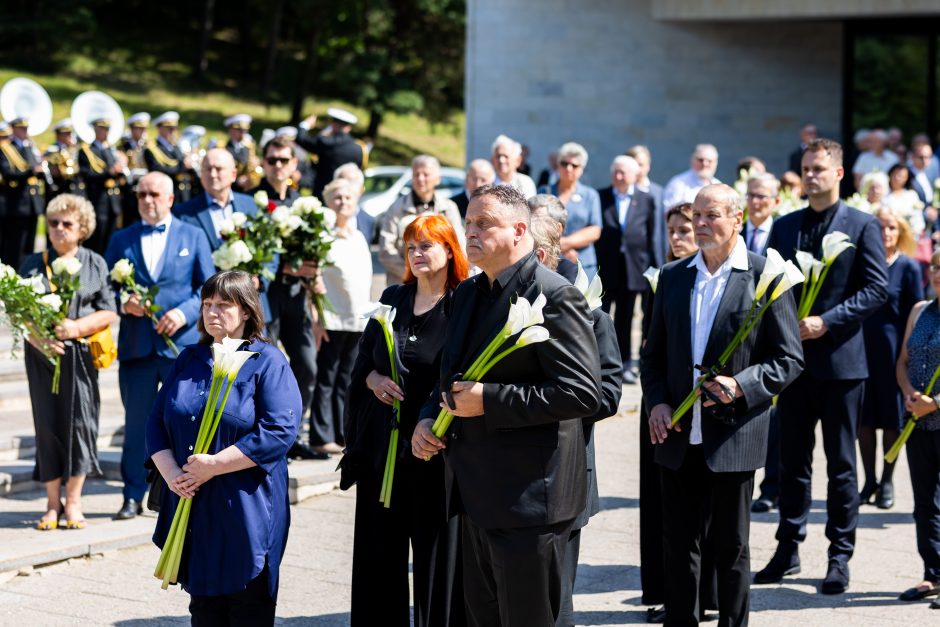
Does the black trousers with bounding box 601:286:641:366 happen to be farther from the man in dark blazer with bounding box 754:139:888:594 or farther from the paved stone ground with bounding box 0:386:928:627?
the man in dark blazer with bounding box 754:139:888:594

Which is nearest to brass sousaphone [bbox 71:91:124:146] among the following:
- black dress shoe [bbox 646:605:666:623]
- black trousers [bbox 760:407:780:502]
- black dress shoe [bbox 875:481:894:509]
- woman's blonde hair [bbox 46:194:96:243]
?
woman's blonde hair [bbox 46:194:96:243]

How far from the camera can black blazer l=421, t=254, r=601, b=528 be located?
4492 millimetres

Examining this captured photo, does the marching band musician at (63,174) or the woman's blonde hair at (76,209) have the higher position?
the marching band musician at (63,174)

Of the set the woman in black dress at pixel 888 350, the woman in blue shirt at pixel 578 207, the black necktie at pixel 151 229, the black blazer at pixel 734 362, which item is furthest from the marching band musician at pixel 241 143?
the black blazer at pixel 734 362

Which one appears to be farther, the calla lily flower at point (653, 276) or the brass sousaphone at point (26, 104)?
the brass sousaphone at point (26, 104)

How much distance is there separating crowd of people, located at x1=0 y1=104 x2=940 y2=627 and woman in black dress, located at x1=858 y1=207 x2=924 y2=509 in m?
0.02

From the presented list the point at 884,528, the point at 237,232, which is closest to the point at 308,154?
the point at 237,232

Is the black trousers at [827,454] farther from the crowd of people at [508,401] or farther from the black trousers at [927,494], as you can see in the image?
the black trousers at [927,494]

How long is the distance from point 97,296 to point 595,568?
3525 mm

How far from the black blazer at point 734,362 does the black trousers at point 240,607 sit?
1893 mm

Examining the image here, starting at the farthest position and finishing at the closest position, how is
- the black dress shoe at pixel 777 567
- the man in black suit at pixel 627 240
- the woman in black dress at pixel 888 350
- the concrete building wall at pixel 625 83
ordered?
1. the concrete building wall at pixel 625 83
2. the man in black suit at pixel 627 240
3. the woman in black dress at pixel 888 350
4. the black dress shoe at pixel 777 567

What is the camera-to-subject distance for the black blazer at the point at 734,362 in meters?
5.73

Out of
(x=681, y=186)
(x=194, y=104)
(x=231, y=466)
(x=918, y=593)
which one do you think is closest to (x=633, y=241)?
(x=681, y=186)

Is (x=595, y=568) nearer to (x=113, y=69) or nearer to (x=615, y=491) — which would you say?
(x=615, y=491)
